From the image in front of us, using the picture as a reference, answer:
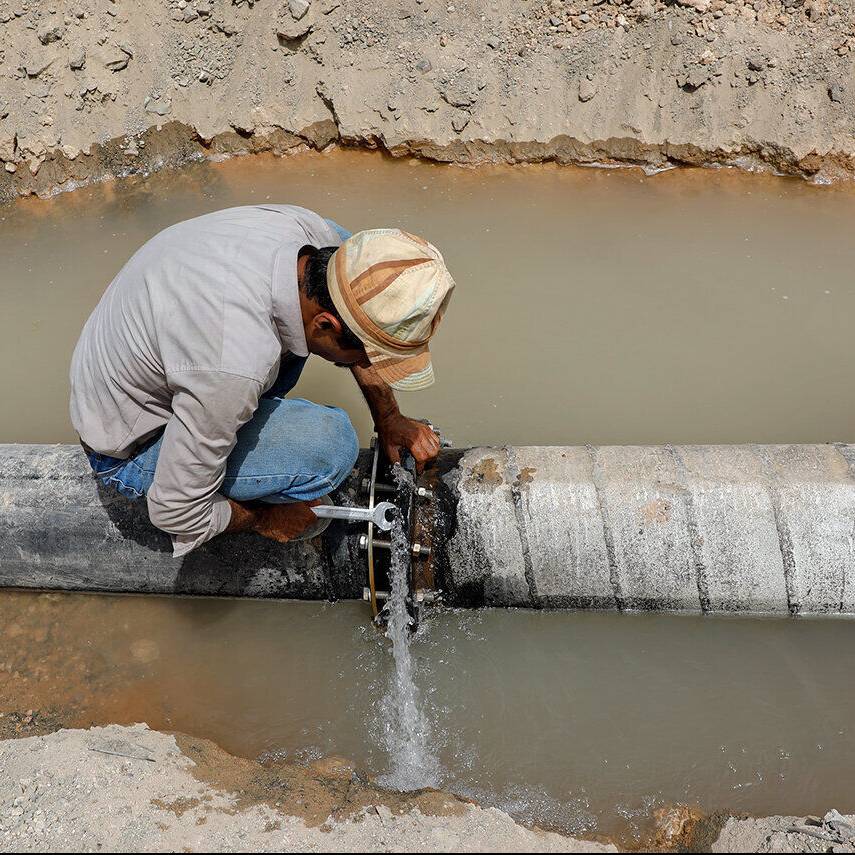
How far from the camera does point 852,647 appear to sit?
12.7 ft

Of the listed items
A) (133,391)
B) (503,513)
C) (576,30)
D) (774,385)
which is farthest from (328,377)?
(576,30)

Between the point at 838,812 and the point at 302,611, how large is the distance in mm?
2493

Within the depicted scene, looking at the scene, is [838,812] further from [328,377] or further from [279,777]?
→ [328,377]

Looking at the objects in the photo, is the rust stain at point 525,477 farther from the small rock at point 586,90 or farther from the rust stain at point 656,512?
the small rock at point 586,90

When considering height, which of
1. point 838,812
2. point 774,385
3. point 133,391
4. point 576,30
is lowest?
point 838,812

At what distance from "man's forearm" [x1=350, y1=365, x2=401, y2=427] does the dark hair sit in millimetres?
334

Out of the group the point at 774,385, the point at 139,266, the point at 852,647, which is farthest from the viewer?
the point at 774,385

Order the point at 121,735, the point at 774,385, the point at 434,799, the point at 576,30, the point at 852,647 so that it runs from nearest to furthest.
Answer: the point at 434,799
the point at 121,735
the point at 852,647
the point at 774,385
the point at 576,30

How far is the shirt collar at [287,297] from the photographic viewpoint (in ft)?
8.73

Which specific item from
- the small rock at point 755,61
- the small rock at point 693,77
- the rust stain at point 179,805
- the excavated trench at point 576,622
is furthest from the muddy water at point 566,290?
the rust stain at point 179,805

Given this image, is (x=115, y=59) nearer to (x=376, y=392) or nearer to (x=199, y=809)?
(x=376, y=392)

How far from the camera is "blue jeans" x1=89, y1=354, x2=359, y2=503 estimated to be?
318 cm

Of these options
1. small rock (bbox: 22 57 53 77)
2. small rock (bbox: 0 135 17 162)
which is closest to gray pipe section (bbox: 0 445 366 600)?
small rock (bbox: 0 135 17 162)

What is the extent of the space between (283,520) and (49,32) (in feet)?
17.9
